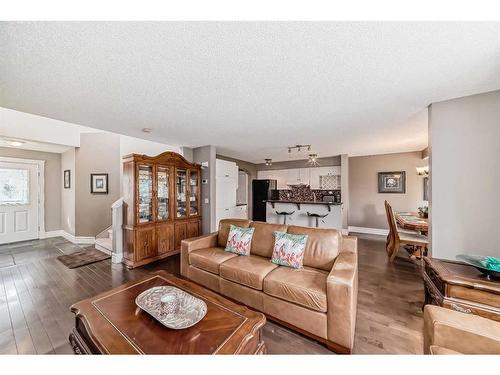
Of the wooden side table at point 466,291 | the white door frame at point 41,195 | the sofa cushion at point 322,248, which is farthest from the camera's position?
the white door frame at point 41,195

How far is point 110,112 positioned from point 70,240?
4614 mm

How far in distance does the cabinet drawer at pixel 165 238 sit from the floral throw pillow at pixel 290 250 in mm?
2496

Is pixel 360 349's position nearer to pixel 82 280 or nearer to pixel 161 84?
pixel 161 84

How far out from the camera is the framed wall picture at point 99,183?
4996 millimetres

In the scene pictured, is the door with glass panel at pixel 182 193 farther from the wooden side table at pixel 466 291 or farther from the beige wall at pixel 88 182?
the wooden side table at pixel 466 291

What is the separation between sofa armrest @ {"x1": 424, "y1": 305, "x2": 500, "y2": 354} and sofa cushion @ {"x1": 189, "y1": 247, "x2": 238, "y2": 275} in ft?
6.31

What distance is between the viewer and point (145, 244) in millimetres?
3568

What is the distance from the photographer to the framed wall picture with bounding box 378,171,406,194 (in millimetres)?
5559

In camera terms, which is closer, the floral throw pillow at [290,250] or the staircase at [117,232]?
the floral throw pillow at [290,250]

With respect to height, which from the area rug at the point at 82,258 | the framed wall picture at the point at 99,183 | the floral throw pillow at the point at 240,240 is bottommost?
the area rug at the point at 82,258

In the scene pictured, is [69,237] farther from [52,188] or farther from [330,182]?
[330,182]

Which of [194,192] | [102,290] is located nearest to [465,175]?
[194,192]

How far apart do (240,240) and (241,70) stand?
2.02 m

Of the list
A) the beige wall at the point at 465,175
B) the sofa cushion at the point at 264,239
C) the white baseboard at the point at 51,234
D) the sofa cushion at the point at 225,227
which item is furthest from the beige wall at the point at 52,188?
the beige wall at the point at 465,175
